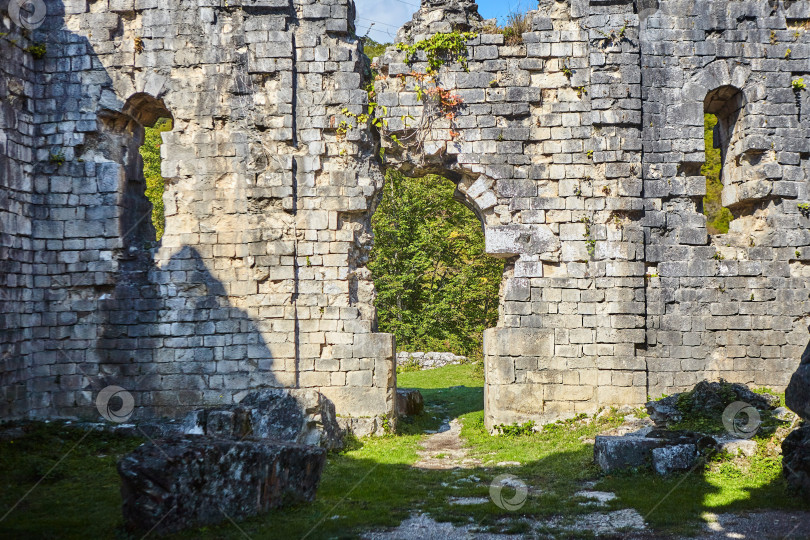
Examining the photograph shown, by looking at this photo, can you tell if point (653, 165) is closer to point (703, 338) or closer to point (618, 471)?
point (703, 338)

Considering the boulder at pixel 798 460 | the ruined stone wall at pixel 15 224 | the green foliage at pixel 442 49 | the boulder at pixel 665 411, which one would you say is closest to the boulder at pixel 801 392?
the boulder at pixel 798 460

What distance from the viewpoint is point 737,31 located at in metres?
10.2

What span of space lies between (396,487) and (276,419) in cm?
185

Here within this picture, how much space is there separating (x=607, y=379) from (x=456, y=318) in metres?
11.4

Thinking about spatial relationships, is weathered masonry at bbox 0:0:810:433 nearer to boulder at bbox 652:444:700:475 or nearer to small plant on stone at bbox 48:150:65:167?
small plant on stone at bbox 48:150:65:167

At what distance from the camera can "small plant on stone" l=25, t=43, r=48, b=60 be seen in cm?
1015

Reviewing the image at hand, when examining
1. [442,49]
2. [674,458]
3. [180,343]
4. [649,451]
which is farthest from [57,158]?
[674,458]

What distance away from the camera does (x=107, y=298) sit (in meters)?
10.1

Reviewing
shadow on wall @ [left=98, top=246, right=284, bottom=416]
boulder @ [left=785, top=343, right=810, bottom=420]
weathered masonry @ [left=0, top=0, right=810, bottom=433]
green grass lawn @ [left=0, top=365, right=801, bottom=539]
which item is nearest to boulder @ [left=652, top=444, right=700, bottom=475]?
green grass lawn @ [left=0, top=365, right=801, bottom=539]

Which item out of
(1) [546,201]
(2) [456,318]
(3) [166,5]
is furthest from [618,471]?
(2) [456,318]

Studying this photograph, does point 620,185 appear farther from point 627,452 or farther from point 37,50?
point 37,50

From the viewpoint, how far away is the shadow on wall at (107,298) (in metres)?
9.93

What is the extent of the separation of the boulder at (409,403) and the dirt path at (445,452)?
2.16ft

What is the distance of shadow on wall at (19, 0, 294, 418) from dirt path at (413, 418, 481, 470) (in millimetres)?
2495
